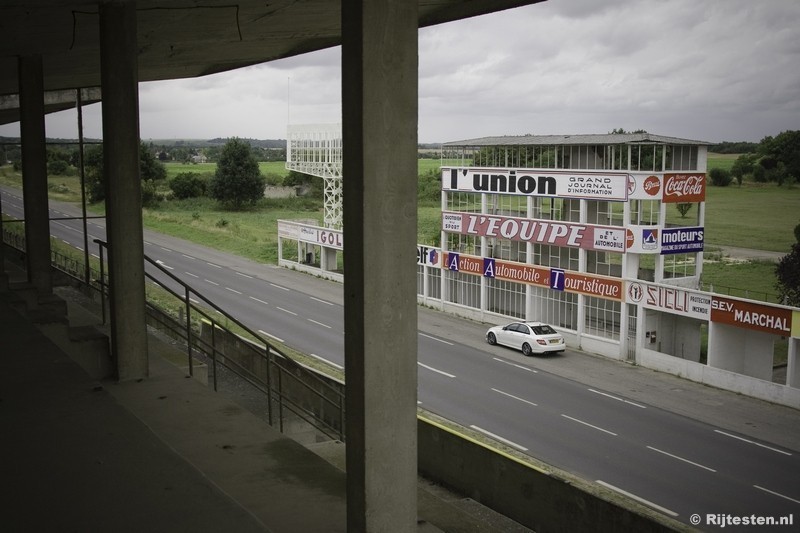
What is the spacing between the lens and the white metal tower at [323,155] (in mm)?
46844

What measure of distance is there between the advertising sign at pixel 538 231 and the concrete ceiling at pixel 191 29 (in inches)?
640

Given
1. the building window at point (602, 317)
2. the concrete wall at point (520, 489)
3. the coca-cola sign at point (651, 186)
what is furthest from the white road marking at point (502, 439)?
the coca-cola sign at point (651, 186)

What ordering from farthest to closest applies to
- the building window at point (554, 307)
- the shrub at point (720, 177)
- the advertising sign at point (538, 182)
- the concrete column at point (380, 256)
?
the shrub at point (720, 177), the building window at point (554, 307), the advertising sign at point (538, 182), the concrete column at point (380, 256)

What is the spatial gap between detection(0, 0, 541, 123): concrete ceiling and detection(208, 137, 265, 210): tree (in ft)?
204

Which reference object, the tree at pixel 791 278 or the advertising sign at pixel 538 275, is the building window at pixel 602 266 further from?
the tree at pixel 791 278

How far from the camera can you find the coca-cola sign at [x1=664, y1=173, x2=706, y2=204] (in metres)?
26.1

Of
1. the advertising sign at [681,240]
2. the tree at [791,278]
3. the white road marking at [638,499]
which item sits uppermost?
the advertising sign at [681,240]

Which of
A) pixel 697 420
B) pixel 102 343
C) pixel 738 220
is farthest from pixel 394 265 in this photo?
pixel 738 220

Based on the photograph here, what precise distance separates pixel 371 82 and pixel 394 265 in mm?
833

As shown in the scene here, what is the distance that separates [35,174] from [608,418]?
13988mm

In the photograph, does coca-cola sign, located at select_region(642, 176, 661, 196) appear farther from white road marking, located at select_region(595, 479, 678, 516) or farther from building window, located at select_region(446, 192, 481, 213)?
white road marking, located at select_region(595, 479, 678, 516)

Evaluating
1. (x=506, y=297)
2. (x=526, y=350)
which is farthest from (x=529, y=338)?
(x=506, y=297)

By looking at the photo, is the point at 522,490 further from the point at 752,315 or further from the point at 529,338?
the point at 529,338

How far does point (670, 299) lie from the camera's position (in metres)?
24.0
